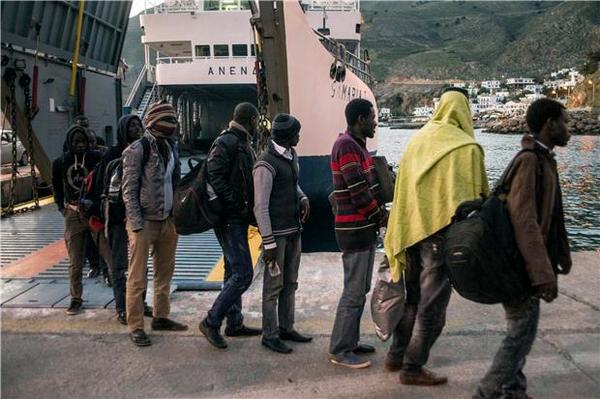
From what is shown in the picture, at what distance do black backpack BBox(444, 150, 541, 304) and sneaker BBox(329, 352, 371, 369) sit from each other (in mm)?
987

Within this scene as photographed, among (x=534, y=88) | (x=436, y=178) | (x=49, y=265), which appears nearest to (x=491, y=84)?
(x=534, y=88)

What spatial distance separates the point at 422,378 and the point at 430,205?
987 millimetres

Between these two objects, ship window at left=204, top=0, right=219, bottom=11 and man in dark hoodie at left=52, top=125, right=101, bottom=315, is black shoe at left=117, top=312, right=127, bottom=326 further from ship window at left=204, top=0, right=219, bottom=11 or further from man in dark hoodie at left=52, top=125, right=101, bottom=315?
ship window at left=204, top=0, right=219, bottom=11

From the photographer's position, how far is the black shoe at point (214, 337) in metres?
3.86

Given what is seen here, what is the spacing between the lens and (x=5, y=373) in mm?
3506

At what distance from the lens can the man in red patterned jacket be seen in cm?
344

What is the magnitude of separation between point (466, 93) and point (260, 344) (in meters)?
2.11

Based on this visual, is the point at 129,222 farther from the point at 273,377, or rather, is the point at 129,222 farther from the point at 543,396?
the point at 543,396

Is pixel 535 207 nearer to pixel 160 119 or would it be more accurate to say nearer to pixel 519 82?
pixel 160 119

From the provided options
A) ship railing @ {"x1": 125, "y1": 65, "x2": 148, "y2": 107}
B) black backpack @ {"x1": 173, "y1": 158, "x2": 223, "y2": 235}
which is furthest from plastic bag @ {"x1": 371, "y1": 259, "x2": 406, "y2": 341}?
ship railing @ {"x1": 125, "y1": 65, "x2": 148, "y2": 107}

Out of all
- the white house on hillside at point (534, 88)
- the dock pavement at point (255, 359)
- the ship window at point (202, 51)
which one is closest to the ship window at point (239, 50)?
the ship window at point (202, 51)

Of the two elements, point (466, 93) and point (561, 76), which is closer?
point (466, 93)

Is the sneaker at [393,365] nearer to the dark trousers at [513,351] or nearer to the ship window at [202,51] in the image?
the dark trousers at [513,351]

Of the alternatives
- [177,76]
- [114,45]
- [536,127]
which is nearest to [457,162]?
[536,127]
